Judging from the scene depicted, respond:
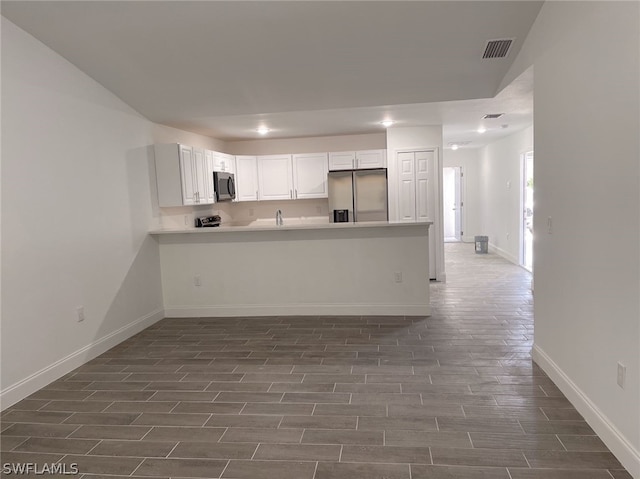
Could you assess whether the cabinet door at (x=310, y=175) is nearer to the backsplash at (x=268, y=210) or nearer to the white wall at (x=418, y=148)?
the backsplash at (x=268, y=210)

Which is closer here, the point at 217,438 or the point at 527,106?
the point at 217,438

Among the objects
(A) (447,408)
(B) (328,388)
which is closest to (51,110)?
(B) (328,388)

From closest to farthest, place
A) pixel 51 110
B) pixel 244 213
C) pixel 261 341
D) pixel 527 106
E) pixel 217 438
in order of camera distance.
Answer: pixel 217 438 < pixel 51 110 < pixel 261 341 < pixel 527 106 < pixel 244 213

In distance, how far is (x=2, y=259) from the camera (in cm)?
297

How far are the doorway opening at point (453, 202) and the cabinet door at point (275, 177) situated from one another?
554 cm

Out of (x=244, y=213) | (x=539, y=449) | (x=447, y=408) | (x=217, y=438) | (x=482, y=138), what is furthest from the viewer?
(x=482, y=138)

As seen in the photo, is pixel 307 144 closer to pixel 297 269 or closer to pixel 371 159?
pixel 371 159

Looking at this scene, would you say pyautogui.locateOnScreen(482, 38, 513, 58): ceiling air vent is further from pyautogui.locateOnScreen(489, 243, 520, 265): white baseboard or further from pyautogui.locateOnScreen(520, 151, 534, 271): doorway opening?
pyautogui.locateOnScreen(489, 243, 520, 265): white baseboard

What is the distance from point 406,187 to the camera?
6.60 metres

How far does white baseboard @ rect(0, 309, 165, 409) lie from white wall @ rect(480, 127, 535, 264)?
21.1 ft

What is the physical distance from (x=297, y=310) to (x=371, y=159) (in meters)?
2.90

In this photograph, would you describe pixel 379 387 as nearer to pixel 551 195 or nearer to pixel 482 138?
pixel 551 195

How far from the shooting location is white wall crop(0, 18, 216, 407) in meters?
3.08

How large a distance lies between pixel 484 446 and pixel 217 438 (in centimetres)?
148
